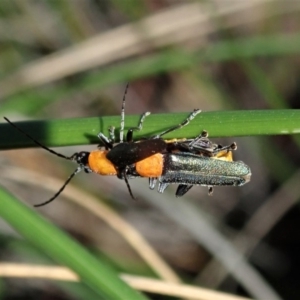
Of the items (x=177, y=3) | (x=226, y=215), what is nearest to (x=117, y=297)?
(x=226, y=215)

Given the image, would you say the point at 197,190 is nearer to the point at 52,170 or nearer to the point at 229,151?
the point at 52,170

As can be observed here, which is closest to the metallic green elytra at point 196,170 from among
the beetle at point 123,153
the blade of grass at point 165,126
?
the beetle at point 123,153

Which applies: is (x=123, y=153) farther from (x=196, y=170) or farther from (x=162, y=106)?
(x=162, y=106)

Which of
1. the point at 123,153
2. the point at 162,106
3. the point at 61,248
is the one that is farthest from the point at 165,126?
→ the point at 162,106

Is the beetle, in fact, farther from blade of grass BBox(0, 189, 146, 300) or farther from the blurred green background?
the blurred green background

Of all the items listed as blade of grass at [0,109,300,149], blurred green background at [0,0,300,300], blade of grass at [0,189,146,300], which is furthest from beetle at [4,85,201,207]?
blurred green background at [0,0,300,300]

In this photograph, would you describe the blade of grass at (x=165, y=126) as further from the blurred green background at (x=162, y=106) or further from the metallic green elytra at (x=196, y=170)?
the blurred green background at (x=162, y=106)
